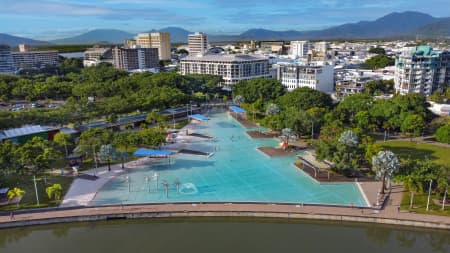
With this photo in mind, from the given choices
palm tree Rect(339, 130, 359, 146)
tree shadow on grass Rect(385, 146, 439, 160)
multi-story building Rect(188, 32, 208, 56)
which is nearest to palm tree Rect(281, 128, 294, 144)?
palm tree Rect(339, 130, 359, 146)

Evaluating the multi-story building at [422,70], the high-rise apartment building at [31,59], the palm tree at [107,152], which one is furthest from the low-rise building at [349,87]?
the high-rise apartment building at [31,59]

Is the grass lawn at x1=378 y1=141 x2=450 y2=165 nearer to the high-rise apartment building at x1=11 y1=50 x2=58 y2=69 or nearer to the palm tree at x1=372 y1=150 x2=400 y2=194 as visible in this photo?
the palm tree at x1=372 y1=150 x2=400 y2=194

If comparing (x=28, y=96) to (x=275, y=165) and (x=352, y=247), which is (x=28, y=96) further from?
(x=352, y=247)

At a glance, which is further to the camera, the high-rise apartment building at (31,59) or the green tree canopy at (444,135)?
the high-rise apartment building at (31,59)

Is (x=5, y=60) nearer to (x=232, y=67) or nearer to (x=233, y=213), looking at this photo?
(x=232, y=67)

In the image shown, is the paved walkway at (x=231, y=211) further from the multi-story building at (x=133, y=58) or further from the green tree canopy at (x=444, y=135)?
the multi-story building at (x=133, y=58)

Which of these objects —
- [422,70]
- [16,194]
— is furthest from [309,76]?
[16,194]

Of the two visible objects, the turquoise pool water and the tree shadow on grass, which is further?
the tree shadow on grass
